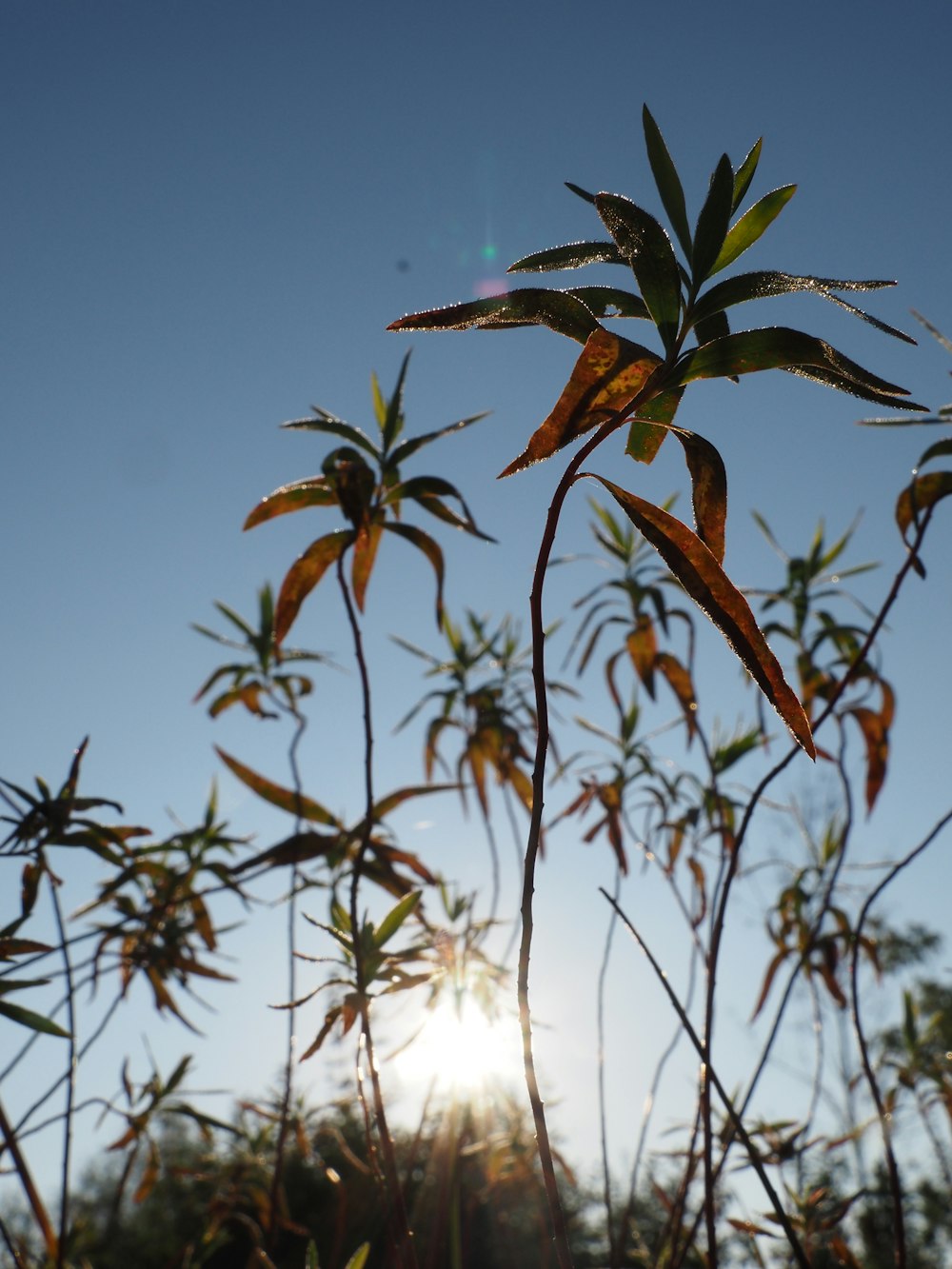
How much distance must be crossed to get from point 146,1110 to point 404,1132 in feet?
22.7

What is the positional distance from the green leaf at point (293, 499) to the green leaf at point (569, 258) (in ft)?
2.90

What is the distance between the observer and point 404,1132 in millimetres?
8633

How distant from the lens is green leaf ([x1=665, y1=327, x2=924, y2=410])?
0.93 metres

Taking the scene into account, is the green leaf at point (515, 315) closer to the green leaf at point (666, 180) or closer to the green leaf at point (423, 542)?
the green leaf at point (666, 180)

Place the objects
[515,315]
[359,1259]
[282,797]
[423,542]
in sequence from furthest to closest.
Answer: [282,797]
[423,542]
[359,1259]
[515,315]

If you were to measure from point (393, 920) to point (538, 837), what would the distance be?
115 centimetres

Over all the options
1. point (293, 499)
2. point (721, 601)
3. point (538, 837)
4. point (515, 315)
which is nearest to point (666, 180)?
point (515, 315)

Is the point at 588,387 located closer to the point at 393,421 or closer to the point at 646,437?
the point at 646,437

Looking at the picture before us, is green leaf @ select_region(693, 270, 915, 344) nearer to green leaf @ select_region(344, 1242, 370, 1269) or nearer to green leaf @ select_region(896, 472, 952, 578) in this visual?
green leaf @ select_region(896, 472, 952, 578)

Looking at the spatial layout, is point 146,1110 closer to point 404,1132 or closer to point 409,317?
point 409,317

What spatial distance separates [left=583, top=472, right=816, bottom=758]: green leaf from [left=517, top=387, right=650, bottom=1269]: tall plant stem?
2.7 inches

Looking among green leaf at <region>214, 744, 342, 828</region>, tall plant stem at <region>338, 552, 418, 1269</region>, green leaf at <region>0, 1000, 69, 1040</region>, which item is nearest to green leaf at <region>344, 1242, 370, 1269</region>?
tall plant stem at <region>338, 552, 418, 1269</region>

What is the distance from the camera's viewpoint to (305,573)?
1.85m

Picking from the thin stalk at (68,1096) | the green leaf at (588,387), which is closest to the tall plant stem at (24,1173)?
the thin stalk at (68,1096)
